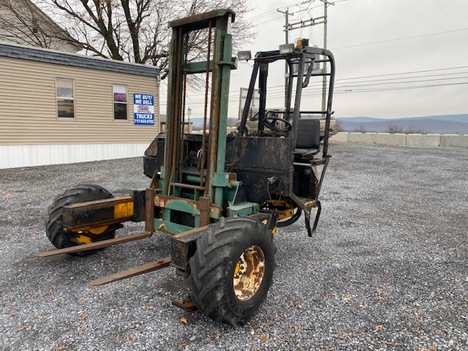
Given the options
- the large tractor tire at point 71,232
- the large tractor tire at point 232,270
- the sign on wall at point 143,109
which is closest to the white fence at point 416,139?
the sign on wall at point 143,109

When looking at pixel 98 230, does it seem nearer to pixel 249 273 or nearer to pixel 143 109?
pixel 249 273

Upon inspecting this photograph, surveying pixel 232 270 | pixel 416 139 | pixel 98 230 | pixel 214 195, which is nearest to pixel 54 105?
pixel 98 230

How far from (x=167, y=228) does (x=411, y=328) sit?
2534 mm

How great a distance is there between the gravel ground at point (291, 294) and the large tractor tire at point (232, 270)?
252 millimetres

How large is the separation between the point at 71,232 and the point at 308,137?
3156 mm

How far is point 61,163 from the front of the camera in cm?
1450

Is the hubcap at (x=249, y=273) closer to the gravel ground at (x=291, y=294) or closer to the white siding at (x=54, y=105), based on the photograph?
the gravel ground at (x=291, y=294)

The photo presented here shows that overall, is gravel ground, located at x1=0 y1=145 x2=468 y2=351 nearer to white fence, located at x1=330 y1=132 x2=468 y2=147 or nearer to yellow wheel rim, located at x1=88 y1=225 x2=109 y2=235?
yellow wheel rim, located at x1=88 y1=225 x2=109 y2=235

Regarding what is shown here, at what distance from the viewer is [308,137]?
494 centimetres

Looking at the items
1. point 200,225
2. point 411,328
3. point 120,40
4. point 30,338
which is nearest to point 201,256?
point 200,225

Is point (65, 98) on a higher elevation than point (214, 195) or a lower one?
higher

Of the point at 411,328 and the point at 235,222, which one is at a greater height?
the point at 235,222

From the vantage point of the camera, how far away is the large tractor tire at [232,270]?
2840mm

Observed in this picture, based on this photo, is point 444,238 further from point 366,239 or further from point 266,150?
point 266,150
